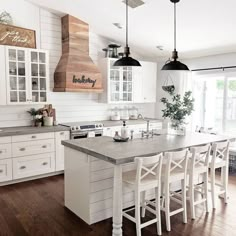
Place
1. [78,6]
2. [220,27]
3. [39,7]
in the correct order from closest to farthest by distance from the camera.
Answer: [220,27] < [78,6] < [39,7]

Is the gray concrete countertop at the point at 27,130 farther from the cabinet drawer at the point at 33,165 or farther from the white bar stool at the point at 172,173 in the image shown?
the white bar stool at the point at 172,173

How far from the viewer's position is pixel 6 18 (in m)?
4.45

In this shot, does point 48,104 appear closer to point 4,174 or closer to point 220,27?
point 4,174

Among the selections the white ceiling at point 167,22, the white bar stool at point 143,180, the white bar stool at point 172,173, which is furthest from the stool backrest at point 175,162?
the white ceiling at point 167,22

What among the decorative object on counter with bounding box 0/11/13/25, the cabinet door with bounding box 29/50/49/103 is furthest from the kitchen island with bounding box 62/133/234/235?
the decorative object on counter with bounding box 0/11/13/25

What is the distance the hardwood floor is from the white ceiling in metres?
2.67

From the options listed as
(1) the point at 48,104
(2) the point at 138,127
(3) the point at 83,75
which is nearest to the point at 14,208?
(1) the point at 48,104

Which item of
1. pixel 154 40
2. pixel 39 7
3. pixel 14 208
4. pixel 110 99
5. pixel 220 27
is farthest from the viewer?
pixel 110 99

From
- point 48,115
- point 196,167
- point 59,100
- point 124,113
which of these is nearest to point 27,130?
point 48,115

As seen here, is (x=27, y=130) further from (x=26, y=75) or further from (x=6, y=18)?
(x=6, y=18)

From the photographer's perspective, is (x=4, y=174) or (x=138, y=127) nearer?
(x=4, y=174)

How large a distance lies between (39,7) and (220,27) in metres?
3.30

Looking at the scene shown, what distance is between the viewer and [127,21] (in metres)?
4.43

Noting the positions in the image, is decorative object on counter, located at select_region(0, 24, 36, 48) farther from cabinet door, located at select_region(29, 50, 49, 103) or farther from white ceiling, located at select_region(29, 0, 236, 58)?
white ceiling, located at select_region(29, 0, 236, 58)
